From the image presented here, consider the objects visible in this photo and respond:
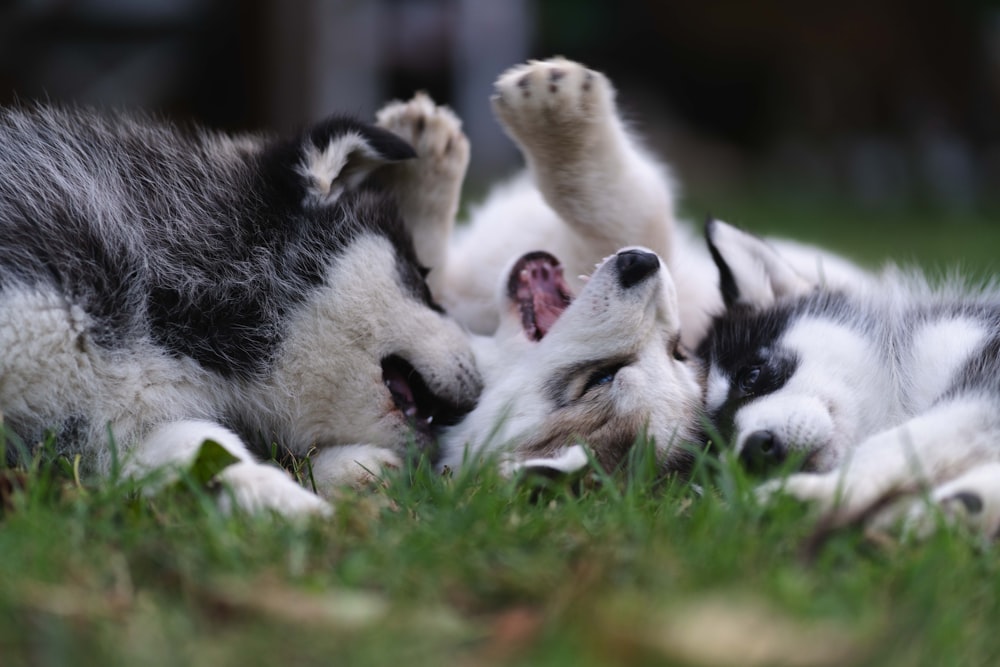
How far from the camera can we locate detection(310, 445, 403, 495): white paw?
3150 millimetres

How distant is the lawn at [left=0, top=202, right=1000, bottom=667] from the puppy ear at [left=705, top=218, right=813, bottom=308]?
1.26 meters

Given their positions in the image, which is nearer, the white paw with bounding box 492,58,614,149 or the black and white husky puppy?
the black and white husky puppy

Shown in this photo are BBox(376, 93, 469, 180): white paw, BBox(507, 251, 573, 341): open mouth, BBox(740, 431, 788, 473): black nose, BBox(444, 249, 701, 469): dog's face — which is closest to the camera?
BBox(740, 431, 788, 473): black nose

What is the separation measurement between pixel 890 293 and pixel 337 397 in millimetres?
1882

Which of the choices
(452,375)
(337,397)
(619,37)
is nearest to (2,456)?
(337,397)

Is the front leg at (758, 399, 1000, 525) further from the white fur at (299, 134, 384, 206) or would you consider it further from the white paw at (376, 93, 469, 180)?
the white paw at (376, 93, 469, 180)

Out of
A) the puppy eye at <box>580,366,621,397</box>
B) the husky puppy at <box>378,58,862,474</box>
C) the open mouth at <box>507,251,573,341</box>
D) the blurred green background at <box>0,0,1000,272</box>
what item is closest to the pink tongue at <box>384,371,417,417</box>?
the husky puppy at <box>378,58,862,474</box>

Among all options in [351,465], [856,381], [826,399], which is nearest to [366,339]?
[351,465]

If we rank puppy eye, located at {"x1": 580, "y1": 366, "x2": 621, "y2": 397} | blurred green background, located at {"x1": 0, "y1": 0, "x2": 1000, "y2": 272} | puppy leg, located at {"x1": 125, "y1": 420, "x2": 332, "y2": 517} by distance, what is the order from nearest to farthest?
puppy leg, located at {"x1": 125, "y1": 420, "x2": 332, "y2": 517}, puppy eye, located at {"x1": 580, "y1": 366, "x2": 621, "y2": 397}, blurred green background, located at {"x1": 0, "y1": 0, "x2": 1000, "y2": 272}

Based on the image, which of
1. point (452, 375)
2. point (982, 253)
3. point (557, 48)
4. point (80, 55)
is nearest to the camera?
point (452, 375)

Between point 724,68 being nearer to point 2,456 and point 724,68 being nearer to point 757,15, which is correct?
point 757,15

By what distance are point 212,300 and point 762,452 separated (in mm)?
1637

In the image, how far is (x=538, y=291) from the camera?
3887mm

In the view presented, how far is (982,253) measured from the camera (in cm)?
905
